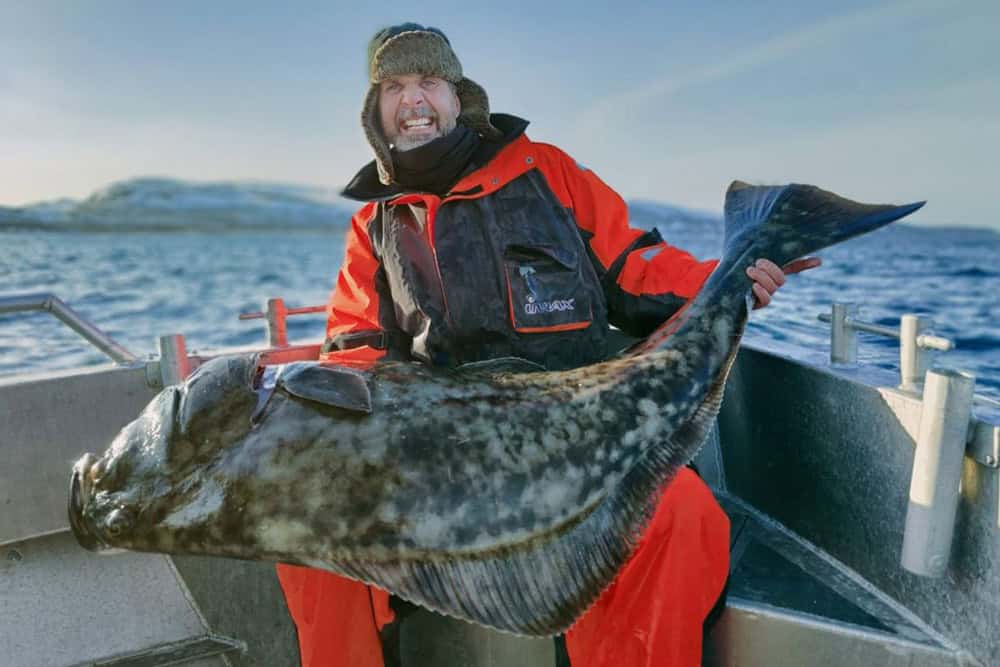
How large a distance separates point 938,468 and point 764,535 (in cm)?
113

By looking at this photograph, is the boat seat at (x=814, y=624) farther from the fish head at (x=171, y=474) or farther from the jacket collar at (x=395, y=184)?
the jacket collar at (x=395, y=184)

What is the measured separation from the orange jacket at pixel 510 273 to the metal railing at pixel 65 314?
102 cm

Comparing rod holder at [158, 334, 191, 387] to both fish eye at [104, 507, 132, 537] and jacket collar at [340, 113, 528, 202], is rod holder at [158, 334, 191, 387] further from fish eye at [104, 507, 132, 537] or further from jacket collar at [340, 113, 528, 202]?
fish eye at [104, 507, 132, 537]

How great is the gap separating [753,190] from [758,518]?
4.62 ft

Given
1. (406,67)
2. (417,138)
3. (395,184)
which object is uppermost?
(406,67)

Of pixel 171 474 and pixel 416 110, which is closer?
pixel 171 474

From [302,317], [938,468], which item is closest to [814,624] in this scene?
[938,468]

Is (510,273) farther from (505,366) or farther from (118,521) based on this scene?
(118,521)

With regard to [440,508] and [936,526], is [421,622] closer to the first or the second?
[440,508]

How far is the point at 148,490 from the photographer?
1791 mm

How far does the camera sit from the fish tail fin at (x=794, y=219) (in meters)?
2.59

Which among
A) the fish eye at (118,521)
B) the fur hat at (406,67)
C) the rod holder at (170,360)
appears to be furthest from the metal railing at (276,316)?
the fish eye at (118,521)

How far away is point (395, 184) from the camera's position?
3055 mm

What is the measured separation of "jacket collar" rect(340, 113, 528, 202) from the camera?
2930mm
